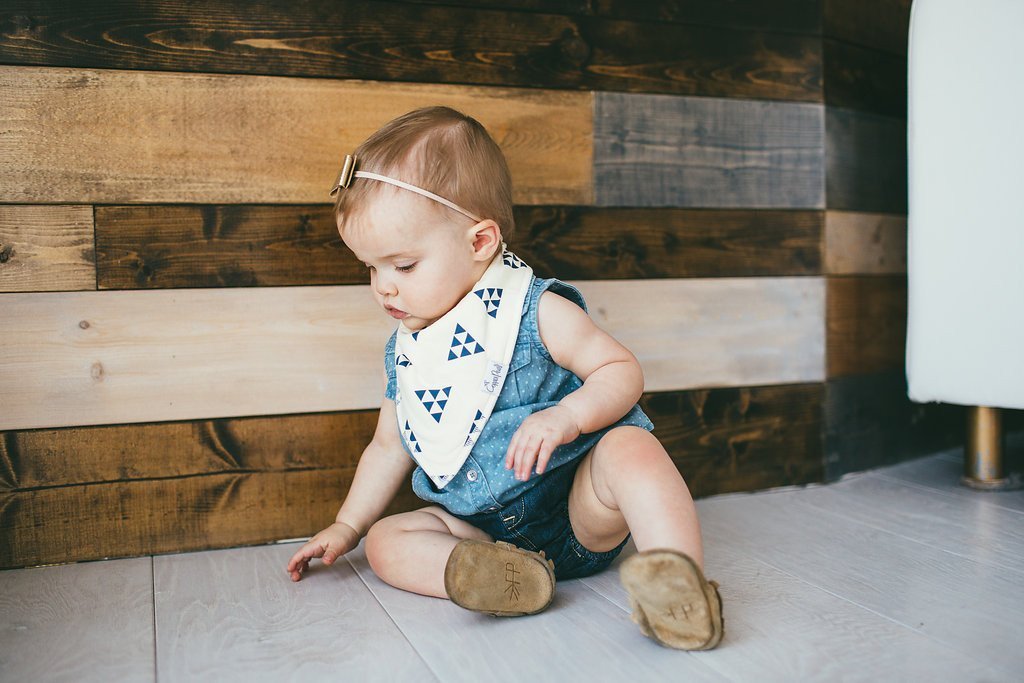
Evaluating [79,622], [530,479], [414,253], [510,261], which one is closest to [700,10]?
[510,261]

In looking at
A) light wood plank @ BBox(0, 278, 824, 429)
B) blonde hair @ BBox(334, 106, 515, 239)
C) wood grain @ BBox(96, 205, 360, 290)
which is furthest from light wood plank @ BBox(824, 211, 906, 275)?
wood grain @ BBox(96, 205, 360, 290)

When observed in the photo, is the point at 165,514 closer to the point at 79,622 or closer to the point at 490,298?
the point at 79,622

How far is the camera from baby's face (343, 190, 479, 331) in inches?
37.8

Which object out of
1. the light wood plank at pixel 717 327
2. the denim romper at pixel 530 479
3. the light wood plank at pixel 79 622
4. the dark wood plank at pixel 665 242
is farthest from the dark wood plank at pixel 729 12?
the light wood plank at pixel 79 622

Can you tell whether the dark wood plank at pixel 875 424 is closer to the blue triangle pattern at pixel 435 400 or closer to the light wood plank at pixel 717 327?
the light wood plank at pixel 717 327

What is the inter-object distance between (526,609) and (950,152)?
875mm

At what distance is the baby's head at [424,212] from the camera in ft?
3.16

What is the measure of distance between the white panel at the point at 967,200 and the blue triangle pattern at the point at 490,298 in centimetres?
67

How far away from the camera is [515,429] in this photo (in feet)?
3.22

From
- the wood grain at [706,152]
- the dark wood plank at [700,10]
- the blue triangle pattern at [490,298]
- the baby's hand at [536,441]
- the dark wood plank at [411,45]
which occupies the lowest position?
the baby's hand at [536,441]

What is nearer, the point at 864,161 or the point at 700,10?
the point at 700,10

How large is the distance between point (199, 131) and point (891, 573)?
98 centimetres

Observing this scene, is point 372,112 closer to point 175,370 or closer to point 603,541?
point 175,370

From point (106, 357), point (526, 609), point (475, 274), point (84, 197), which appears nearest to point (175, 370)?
point (106, 357)
